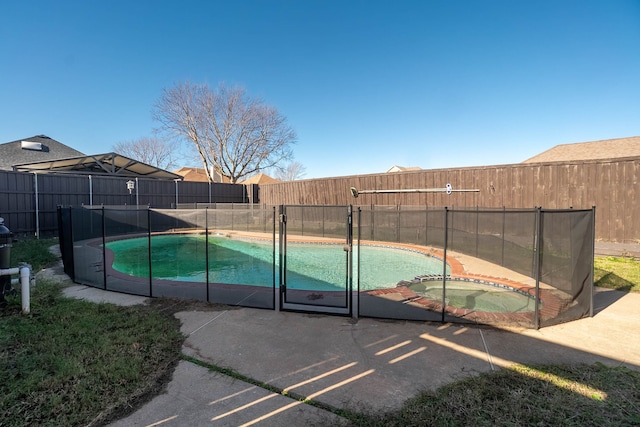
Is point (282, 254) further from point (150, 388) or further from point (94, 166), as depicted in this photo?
point (94, 166)

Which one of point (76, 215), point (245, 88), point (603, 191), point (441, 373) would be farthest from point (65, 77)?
point (603, 191)

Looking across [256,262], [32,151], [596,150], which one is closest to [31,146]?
[32,151]

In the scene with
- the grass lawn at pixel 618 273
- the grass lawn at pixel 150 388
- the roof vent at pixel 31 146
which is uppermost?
the roof vent at pixel 31 146

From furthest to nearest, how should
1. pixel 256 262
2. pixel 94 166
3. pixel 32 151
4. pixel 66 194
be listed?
1. pixel 32 151
2. pixel 94 166
3. pixel 66 194
4. pixel 256 262

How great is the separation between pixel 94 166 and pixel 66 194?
21.3ft

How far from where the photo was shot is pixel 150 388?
2564 mm

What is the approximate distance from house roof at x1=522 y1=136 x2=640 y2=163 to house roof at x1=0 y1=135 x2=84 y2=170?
1297 inches

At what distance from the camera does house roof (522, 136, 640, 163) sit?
1658 cm

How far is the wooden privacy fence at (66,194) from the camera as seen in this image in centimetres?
1312

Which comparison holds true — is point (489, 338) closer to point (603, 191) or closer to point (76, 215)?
point (76, 215)

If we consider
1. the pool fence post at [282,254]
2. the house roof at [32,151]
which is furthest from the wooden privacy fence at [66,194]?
the pool fence post at [282,254]

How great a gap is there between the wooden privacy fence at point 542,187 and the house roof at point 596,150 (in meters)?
5.58

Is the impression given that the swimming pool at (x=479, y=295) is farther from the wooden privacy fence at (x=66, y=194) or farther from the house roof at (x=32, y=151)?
the house roof at (x=32, y=151)

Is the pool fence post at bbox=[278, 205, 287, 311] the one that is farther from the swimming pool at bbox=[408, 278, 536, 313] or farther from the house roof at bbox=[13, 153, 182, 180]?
the house roof at bbox=[13, 153, 182, 180]
